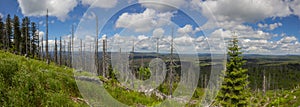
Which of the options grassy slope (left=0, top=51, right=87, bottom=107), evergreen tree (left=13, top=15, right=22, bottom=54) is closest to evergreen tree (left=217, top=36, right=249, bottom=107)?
grassy slope (left=0, top=51, right=87, bottom=107)

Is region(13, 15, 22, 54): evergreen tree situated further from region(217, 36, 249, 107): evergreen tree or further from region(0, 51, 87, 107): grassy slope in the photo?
region(0, 51, 87, 107): grassy slope

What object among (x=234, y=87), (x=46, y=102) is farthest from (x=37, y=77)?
(x=234, y=87)

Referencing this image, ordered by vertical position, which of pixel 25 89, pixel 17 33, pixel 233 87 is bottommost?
pixel 233 87

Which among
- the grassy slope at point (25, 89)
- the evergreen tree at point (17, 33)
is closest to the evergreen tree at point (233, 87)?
the grassy slope at point (25, 89)

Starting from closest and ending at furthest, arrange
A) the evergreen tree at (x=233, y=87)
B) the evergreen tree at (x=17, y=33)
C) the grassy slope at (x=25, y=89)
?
the grassy slope at (x=25, y=89)
the evergreen tree at (x=233, y=87)
the evergreen tree at (x=17, y=33)

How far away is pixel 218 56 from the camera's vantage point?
229 inches

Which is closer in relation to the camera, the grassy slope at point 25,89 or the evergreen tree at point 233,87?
the grassy slope at point 25,89

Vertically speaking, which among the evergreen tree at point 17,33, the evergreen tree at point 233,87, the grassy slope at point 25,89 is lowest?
the evergreen tree at point 233,87

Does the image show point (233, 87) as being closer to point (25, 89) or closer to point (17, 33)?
point (25, 89)

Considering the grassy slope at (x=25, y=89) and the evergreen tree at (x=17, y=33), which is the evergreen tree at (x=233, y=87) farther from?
the evergreen tree at (x=17, y=33)

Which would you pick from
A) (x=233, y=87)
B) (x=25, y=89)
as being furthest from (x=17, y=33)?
(x=25, y=89)

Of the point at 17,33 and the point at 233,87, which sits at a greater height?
the point at 17,33

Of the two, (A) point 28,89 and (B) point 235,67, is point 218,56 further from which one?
(B) point 235,67

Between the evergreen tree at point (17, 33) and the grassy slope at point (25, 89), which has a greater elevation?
the evergreen tree at point (17, 33)
